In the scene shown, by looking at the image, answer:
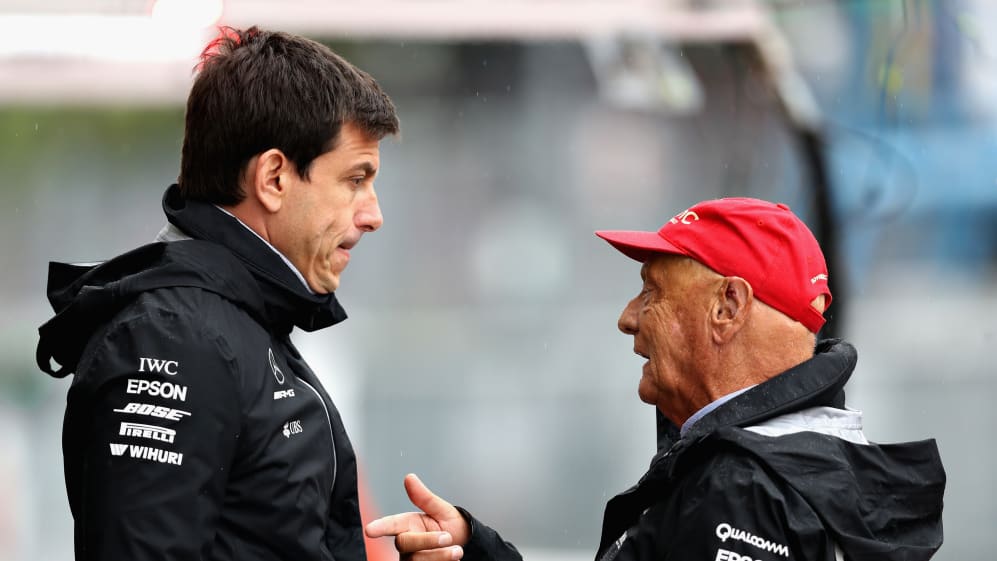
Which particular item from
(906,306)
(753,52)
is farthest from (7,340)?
(906,306)

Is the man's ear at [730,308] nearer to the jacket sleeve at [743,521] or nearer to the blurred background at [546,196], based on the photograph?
the jacket sleeve at [743,521]

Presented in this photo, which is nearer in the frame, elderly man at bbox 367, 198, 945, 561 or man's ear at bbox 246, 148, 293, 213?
elderly man at bbox 367, 198, 945, 561

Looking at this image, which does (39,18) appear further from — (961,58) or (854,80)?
(961,58)

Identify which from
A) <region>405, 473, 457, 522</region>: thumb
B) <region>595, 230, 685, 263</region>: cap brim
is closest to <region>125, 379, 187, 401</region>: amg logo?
<region>405, 473, 457, 522</region>: thumb

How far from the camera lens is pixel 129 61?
5402mm

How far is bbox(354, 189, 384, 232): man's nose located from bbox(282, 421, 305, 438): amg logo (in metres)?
0.35

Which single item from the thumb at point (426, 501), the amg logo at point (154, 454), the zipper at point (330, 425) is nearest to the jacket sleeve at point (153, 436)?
the amg logo at point (154, 454)

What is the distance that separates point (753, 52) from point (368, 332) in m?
2.46

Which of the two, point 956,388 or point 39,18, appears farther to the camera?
point 956,388

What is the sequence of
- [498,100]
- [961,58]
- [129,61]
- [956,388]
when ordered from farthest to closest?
[498,100] < [956,388] < [129,61] < [961,58]

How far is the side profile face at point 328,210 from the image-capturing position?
1.85 m

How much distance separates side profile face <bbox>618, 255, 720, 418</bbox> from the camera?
6.23 ft

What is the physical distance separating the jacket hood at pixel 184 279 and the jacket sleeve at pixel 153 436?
2.6 inches

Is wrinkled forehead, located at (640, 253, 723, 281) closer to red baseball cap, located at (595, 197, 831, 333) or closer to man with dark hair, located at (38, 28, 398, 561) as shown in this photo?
red baseball cap, located at (595, 197, 831, 333)
